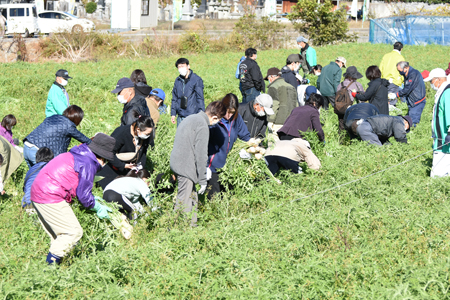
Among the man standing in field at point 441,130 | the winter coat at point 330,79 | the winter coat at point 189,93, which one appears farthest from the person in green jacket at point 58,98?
the man standing in field at point 441,130

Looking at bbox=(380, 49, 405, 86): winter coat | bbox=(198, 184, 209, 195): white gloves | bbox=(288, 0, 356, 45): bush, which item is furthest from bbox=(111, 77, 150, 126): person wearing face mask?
bbox=(288, 0, 356, 45): bush

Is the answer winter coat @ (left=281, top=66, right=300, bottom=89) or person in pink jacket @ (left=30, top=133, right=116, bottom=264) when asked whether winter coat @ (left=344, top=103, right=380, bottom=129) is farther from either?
person in pink jacket @ (left=30, top=133, right=116, bottom=264)

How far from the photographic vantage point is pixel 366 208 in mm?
5484

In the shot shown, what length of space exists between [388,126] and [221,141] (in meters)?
3.30

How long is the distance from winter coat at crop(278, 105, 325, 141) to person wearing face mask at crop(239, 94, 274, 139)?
1.22 ft

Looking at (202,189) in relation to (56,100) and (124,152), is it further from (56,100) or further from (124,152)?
(56,100)

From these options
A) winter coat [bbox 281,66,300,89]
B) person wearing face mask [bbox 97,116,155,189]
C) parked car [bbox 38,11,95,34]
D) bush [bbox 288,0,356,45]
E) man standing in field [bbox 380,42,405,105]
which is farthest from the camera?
parked car [bbox 38,11,95,34]

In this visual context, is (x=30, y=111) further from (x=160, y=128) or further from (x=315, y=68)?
(x=315, y=68)

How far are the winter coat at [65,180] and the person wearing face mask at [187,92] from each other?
3.81 metres

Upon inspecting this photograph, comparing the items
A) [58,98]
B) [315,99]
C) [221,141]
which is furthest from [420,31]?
[221,141]

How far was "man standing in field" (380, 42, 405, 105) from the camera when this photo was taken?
11484mm

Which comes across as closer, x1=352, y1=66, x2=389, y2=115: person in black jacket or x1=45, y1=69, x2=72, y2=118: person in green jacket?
x1=45, y1=69, x2=72, y2=118: person in green jacket

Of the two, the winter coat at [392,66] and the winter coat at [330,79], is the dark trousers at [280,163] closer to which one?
Answer: the winter coat at [330,79]

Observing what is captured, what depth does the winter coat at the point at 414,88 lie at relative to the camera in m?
9.94
